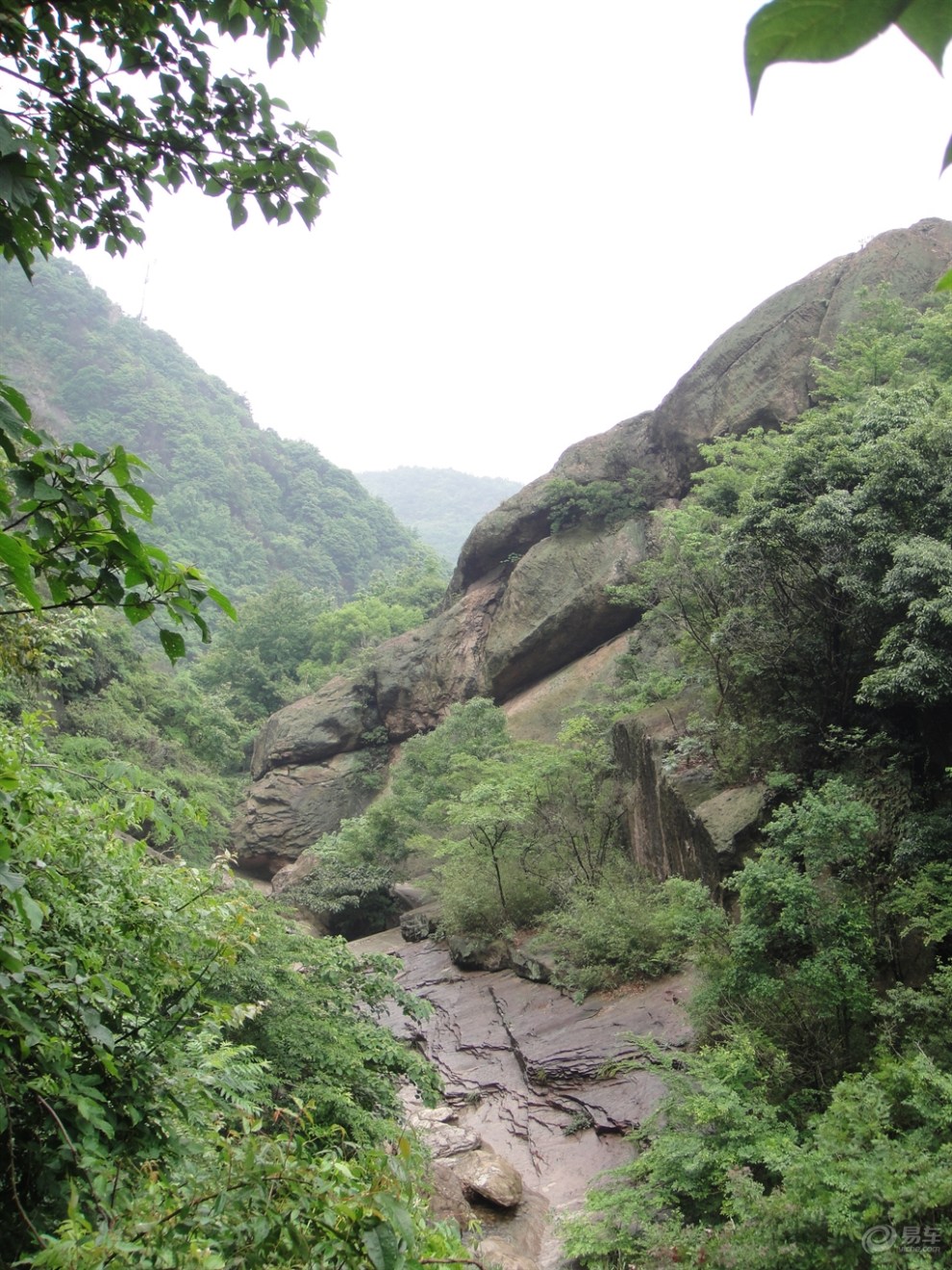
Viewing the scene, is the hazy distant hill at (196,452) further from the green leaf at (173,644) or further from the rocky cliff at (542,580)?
the green leaf at (173,644)

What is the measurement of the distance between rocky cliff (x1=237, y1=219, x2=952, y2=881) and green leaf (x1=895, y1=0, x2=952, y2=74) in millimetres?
20508

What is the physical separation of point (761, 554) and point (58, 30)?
877cm

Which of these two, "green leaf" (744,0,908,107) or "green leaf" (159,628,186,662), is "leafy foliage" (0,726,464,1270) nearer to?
"green leaf" (159,628,186,662)

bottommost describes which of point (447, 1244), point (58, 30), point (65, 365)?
point (447, 1244)

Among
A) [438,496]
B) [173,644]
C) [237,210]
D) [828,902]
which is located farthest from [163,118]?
[438,496]

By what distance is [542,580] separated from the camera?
24250 mm

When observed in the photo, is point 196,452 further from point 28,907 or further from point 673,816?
point 28,907

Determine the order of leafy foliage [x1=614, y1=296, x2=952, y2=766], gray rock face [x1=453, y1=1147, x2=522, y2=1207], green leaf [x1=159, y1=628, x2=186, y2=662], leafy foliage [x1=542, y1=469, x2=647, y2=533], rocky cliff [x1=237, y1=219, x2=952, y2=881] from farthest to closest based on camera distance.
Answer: leafy foliage [x1=542, y1=469, x2=647, y2=533]
rocky cliff [x1=237, y1=219, x2=952, y2=881]
leafy foliage [x1=614, y1=296, x2=952, y2=766]
gray rock face [x1=453, y1=1147, x2=522, y2=1207]
green leaf [x1=159, y1=628, x2=186, y2=662]

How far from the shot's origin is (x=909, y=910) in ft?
19.5

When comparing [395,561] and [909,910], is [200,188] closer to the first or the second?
[909,910]

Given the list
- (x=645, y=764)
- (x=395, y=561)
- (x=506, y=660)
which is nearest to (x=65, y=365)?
(x=395, y=561)

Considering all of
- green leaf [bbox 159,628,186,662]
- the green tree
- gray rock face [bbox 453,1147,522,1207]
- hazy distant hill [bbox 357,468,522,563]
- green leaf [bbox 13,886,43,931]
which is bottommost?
gray rock face [bbox 453,1147,522,1207]

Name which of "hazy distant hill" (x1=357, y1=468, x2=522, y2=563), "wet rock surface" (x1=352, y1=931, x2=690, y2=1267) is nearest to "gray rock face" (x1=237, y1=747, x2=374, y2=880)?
"wet rock surface" (x1=352, y1=931, x2=690, y2=1267)

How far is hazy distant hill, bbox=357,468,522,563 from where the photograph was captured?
280ft
